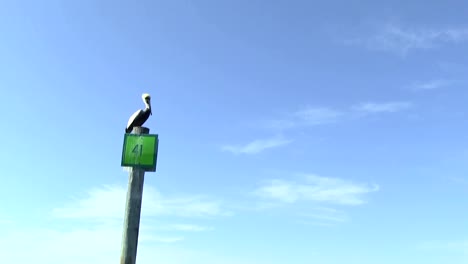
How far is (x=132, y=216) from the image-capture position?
802cm

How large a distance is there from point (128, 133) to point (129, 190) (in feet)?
3.27

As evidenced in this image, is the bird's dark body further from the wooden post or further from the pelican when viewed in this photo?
the wooden post

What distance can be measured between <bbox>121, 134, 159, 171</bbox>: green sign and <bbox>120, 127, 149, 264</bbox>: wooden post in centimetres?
12

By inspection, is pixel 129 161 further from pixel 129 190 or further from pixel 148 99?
pixel 148 99

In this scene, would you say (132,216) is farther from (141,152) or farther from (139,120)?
(139,120)

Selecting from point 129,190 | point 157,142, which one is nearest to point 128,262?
point 129,190

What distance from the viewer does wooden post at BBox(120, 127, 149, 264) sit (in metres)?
7.86

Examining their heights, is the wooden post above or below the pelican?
below

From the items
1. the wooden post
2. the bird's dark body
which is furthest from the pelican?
the wooden post

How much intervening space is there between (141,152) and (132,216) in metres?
1.06

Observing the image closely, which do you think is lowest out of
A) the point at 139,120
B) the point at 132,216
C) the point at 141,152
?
the point at 132,216

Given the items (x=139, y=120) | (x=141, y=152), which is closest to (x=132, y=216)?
(x=141, y=152)

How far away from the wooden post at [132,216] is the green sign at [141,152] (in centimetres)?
12

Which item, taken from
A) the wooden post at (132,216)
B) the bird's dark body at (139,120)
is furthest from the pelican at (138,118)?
the wooden post at (132,216)
